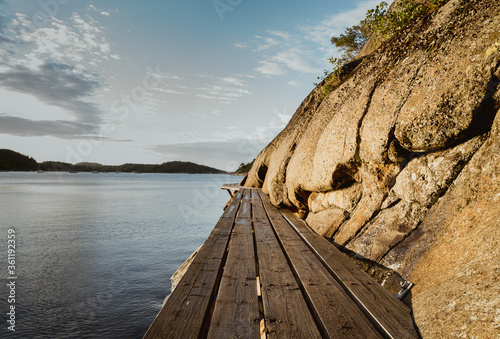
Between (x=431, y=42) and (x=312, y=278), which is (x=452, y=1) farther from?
(x=312, y=278)

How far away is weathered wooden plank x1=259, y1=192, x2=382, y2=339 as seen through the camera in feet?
6.78

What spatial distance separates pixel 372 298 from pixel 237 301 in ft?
4.12

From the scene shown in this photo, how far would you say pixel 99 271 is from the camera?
9695 millimetres

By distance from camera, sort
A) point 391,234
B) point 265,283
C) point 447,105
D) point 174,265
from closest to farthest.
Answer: point 265,283, point 447,105, point 391,234, point 174,265

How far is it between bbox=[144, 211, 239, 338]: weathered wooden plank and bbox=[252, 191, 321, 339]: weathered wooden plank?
52 centimetres

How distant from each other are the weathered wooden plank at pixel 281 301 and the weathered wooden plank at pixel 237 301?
0.11 meters

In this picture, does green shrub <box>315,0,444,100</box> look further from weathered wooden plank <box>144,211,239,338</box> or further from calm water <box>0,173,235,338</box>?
calm water <box>0,173,235,338</box>

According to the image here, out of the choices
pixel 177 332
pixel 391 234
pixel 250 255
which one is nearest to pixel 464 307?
pixel 391 234

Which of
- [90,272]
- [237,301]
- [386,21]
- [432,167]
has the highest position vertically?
[386,21]

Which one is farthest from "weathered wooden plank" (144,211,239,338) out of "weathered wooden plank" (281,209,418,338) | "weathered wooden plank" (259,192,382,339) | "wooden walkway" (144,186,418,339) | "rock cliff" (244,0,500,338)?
"rock cliff" (244,0,500,338)

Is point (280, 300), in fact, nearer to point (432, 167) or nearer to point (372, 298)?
point (372, 298)

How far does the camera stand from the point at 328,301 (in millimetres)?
2488

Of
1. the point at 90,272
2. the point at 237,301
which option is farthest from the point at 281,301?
the point at 90,272

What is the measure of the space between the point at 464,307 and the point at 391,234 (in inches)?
65.1
